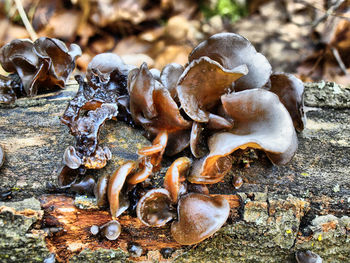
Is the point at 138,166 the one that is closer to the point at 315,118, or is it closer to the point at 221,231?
the point at 221,231

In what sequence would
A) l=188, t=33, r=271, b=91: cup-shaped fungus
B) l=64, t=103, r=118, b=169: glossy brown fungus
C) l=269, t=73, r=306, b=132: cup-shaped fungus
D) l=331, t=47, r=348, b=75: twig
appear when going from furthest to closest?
l=331, t=47, r=348, b=75: twig
l=269, t=73, r=306, b=132: cup-shaped fungus
l=188, t=33, r=271, b=91: cup-shaped fungus
l=64, t=103, r=118, b=169: glossy brown fungus

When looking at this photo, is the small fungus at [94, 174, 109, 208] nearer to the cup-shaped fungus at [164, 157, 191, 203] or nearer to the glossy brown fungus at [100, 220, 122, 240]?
the glossy brown fungus at [100, 220, 122, 240]

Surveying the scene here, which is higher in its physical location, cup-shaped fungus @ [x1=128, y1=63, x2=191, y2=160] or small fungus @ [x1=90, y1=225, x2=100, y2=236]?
cup-shaped fungus @ [x1=128, y1=63, x2=191, y2=160]

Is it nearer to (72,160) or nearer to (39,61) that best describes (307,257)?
(72,160)

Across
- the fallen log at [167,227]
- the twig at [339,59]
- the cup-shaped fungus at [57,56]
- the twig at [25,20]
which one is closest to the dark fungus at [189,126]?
the fallen log at [167,227]

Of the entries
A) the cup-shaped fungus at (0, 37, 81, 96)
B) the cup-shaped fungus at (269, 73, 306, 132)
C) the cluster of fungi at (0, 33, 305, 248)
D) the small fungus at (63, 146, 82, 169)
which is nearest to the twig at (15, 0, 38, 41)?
the cup-shaped fungus at (0, 37, 81, 96)

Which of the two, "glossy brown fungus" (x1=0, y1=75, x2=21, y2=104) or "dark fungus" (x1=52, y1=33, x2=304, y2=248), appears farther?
"glossy brown fungus" (x1=0, y1=75, x2=21, y2=104)

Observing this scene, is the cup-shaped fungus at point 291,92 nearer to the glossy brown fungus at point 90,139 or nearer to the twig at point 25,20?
the glossy brown fungus at point 90,139
